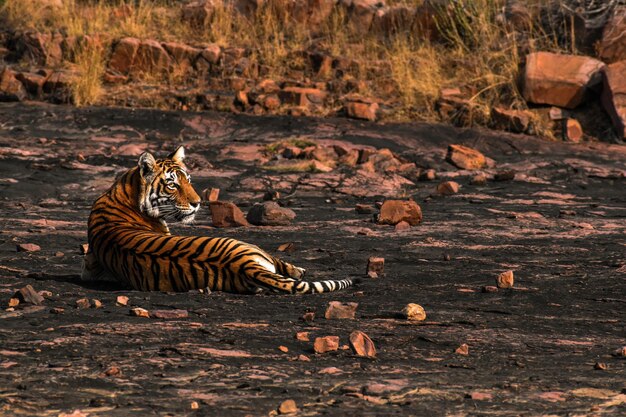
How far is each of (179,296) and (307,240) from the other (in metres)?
2.74

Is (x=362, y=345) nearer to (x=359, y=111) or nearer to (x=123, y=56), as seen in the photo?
(x=359, y=111)

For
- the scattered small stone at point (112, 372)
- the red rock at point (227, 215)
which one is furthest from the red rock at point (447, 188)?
the scattered small stone at point (112, 372)

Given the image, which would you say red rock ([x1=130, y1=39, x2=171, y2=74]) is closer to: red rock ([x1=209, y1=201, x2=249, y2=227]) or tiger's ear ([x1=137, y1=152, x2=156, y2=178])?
red rock ([x1=209, y1=201, x2=249, y2=227])

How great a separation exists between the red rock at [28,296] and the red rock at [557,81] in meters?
9.69

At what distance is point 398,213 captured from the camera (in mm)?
10430

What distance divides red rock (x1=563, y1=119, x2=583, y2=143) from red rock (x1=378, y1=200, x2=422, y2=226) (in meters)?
5.08

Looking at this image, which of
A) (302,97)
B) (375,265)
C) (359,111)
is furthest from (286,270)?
(302,97)

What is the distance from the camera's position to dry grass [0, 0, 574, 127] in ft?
51.3

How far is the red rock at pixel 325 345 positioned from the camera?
19.1 feet

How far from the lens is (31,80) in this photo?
1562cm

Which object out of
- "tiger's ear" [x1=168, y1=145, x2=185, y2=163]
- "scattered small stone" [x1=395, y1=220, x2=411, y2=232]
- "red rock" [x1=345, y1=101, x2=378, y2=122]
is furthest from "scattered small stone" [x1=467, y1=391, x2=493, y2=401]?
"red rock" [x1=345, y1=101, x2=378, y2=122]

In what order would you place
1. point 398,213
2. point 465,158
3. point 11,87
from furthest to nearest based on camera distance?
point 11,87 → point 465,158 → point 398,213

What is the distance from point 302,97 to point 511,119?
2.76 m

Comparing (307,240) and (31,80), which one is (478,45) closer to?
(31,80)
